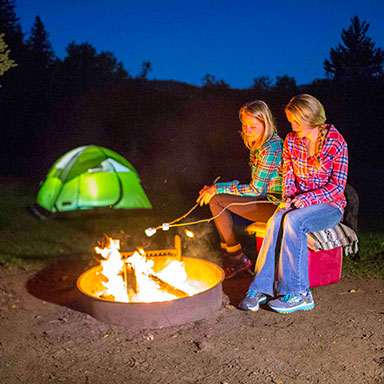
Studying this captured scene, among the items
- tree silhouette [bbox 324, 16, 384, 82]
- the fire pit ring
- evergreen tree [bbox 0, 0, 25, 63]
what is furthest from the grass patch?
tree silhouette [bbox 324, 16, 384, 82]

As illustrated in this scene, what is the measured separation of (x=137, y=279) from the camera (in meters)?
3.75

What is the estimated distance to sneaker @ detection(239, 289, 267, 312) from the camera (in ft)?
11.8

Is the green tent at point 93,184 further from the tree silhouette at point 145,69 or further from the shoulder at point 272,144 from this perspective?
the tree silhouette at point 145,69

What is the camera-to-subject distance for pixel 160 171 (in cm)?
1762

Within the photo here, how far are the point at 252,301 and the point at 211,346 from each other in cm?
69

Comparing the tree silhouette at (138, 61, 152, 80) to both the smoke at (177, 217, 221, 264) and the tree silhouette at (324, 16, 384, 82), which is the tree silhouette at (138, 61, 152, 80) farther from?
the smoke at (177, 217, 221, 264)

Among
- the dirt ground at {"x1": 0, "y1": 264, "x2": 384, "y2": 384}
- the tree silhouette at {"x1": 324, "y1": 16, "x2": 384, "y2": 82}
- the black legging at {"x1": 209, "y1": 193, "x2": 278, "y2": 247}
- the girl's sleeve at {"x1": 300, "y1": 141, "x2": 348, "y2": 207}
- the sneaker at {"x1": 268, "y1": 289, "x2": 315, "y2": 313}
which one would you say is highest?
the tree silhouette at {"x1": 324, "y1": 16, "x2": 384, "y2": 82}

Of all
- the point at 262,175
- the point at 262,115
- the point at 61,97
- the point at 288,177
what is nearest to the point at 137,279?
the point at 262,175

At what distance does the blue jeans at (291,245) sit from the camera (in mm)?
3498

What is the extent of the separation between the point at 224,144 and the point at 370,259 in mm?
16895

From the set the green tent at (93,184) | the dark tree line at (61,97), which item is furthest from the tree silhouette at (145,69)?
the green tent at (93,184)

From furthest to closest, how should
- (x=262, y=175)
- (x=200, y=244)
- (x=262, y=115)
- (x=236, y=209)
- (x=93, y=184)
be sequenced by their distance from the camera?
(x=93, y=184) → (x=200, y=244) → (x=236, y=209) → (x=262, y=175) → (x=262, y=115)

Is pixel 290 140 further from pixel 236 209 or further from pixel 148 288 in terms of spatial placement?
pixel 148 288

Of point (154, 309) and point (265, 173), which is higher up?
point (265, 173)
